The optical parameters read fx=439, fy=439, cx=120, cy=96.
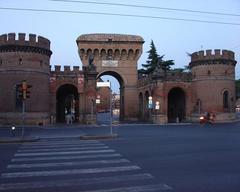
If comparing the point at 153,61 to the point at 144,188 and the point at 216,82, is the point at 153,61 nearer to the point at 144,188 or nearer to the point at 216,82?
the point at 216,82

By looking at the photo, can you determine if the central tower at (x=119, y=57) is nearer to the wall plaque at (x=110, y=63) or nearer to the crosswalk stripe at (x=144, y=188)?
the wall plaque at (x=110, y=63)

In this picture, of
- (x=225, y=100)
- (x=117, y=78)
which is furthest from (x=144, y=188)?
(x=117, y=78)

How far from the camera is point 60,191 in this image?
9.17 meters

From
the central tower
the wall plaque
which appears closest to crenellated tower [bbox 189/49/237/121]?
the central tower

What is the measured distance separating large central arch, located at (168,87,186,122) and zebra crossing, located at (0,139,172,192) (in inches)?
1639

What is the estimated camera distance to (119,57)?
62.0 meters

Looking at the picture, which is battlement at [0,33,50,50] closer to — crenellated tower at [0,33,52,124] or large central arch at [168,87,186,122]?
crenellated tower at [0,33,52,124]

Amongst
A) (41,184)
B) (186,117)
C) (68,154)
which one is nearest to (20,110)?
(186,117)

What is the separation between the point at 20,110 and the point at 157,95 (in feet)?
56.2

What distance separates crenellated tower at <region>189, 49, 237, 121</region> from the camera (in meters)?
52.5

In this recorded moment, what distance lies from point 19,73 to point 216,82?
23.2m

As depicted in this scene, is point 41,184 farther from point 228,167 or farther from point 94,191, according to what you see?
point 228,167

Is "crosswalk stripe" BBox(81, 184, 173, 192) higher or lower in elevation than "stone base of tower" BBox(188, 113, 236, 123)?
lower

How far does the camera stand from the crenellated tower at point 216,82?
52.5m
